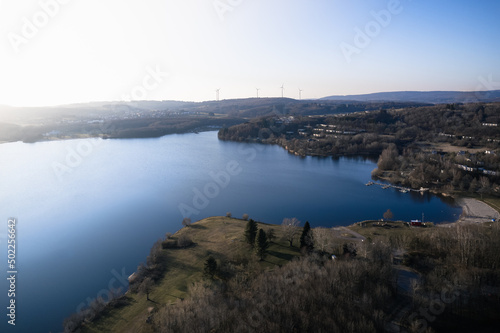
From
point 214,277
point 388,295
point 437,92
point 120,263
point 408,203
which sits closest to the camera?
point 388,295

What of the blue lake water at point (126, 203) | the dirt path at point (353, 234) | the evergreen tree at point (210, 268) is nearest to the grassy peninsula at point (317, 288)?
the evergreen tree at point (210, 268)

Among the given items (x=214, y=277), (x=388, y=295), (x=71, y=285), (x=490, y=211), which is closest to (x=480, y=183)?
(x=490, y=211)

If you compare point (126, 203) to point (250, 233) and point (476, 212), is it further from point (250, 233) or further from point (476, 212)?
point (476, 212)

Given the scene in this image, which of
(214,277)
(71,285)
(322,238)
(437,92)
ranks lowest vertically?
(71,285)

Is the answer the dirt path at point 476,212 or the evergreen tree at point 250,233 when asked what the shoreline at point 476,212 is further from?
the evergreen tree at point 250,233

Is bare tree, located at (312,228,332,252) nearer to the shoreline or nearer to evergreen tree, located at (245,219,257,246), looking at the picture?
evergreen tree, located at (245,219,257,246)

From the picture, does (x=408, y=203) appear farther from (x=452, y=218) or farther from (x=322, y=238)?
(x=322, y=238)
